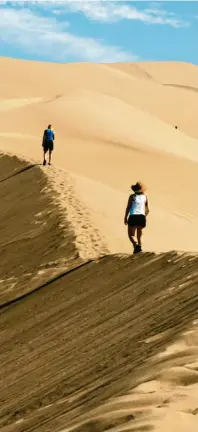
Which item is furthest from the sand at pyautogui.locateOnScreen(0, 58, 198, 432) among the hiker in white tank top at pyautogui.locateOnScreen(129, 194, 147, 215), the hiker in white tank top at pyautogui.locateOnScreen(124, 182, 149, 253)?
the hiker in white tank top at pyautogui.locateOnScreen(129, 194, 147, 215)

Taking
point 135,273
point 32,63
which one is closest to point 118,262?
point 135,273

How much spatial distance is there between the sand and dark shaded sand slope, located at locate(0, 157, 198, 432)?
2 centimetres

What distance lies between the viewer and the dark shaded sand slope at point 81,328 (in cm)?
521

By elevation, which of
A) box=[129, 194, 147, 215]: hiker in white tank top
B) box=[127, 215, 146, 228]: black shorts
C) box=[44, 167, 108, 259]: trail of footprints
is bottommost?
box=[127, 215, 146, 228]: black shorts

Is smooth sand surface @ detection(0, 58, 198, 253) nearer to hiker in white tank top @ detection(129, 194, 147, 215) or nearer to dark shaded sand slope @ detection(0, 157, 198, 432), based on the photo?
hiker in white tank top @ detection(129, 194, 147, 215)

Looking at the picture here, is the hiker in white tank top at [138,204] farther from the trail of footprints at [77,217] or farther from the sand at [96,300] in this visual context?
the trail of footprints at [77,217]

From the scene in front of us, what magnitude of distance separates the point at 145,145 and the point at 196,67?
112 metres

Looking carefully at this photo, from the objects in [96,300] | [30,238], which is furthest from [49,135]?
[96,300]

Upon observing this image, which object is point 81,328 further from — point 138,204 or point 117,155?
point 117,155

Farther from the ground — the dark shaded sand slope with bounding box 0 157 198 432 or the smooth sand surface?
the smooth sand surface

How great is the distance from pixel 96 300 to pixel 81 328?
0.95 meters

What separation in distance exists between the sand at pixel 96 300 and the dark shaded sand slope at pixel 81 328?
2cm

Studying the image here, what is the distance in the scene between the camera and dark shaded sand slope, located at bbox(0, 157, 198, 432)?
5.21m

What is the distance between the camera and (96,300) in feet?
27.8
